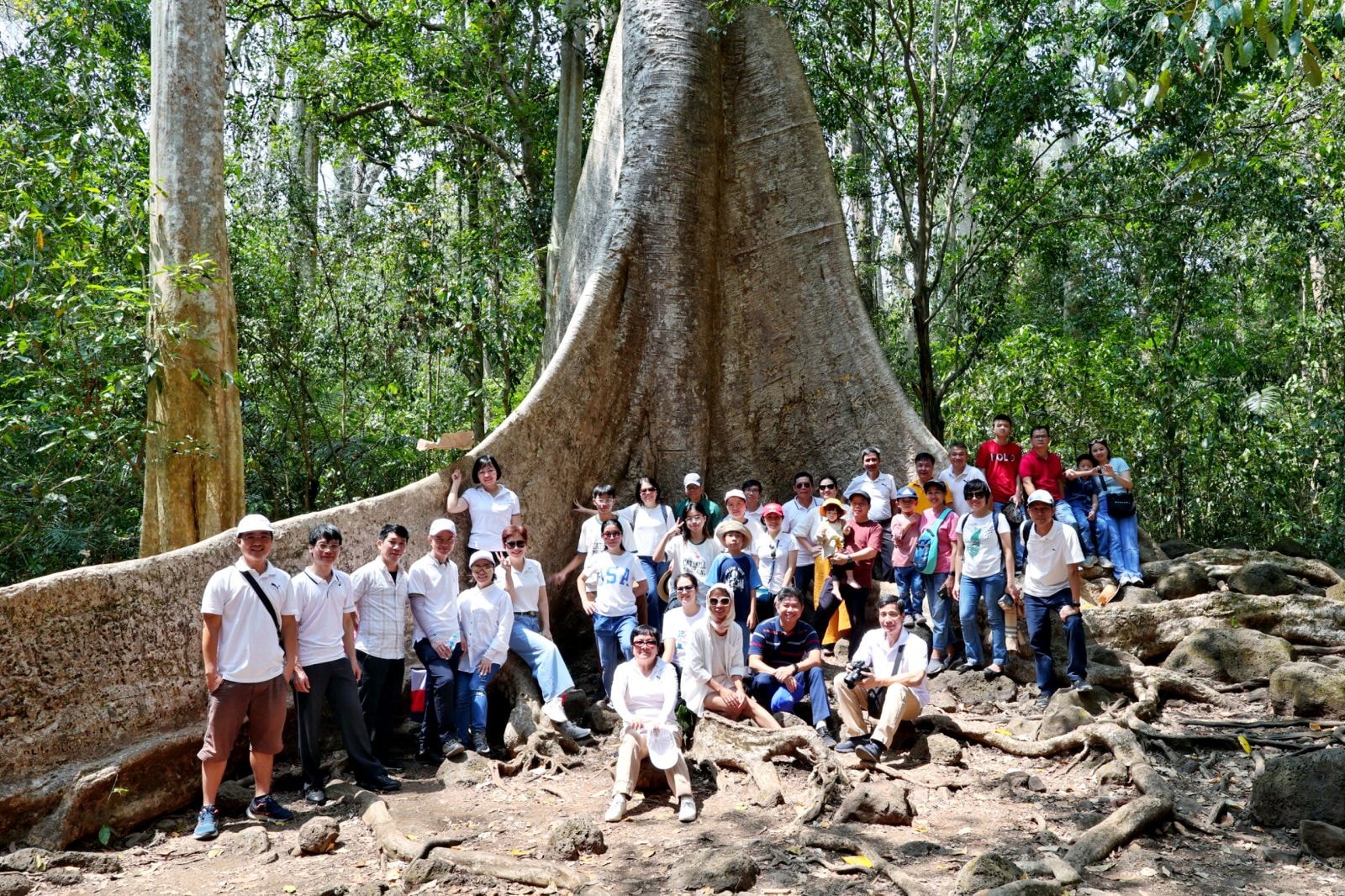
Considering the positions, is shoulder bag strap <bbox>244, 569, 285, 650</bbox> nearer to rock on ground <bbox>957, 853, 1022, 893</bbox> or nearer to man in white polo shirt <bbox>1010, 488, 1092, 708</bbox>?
rock on ground <bbox>957, 853, 1022, 893</bbox>

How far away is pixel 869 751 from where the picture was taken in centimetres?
639

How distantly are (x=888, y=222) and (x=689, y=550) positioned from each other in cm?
987

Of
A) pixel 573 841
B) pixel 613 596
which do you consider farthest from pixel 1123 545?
pixel 573 841

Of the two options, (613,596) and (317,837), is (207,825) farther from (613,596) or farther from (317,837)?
(613,596)

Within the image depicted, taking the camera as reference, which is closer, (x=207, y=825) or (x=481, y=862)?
(x=481, y=862)

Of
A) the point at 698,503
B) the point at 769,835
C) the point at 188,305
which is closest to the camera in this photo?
the point at 769,835

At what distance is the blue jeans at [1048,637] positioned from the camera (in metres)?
7.17

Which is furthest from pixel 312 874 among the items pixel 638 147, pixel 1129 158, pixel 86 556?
pixel 1129 158

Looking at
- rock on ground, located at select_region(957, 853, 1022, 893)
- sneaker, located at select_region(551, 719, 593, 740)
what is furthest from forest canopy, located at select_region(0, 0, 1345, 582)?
rock on ground, located at select_region(957, 853, 1022, 893)

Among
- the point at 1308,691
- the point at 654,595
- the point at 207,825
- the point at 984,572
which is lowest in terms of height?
the point at 207,825

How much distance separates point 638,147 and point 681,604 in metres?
4.32

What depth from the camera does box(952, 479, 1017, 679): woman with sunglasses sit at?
7605 millimetres

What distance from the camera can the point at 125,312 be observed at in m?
7.89

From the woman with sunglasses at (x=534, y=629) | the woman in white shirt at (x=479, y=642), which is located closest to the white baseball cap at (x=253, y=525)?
the woman in white shirt at (x=479, y=642)
